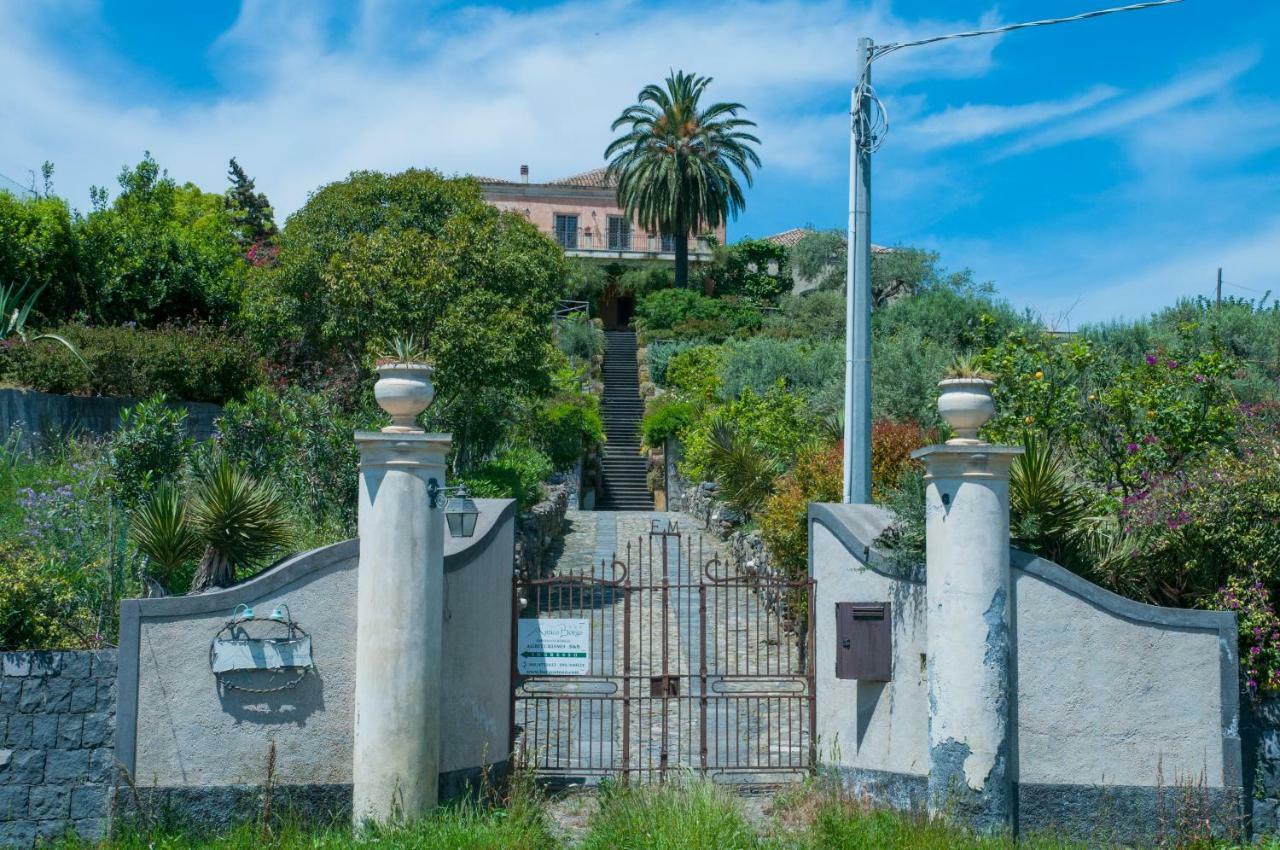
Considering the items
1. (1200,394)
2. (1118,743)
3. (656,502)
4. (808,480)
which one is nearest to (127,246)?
(656,502)

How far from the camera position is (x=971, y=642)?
834cm

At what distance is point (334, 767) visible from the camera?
8648 mm

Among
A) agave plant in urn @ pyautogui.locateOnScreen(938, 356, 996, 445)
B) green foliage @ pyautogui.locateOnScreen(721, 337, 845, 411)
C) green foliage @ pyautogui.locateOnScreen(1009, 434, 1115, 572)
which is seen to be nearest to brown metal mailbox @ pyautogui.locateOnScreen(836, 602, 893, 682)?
green foliage @ pyautogui.locateOnScreen(1009, 434, 1115, 572)

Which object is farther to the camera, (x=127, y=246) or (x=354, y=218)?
(x=127, y=246)

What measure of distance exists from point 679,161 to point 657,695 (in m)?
36.3

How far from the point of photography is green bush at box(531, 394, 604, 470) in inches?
1077

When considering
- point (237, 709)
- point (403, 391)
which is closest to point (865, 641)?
point (403, 391)

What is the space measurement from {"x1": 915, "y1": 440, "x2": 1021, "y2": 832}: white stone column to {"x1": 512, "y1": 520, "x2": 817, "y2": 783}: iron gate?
1.08m

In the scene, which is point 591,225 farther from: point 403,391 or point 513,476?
point 403,391

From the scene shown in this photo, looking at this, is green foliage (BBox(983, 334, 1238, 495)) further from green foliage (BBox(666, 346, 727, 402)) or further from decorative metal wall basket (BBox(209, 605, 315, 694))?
green foliage (BBox(666, 346, 727, 402))

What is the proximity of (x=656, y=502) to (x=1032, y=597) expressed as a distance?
2235cm

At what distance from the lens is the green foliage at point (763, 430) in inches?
834

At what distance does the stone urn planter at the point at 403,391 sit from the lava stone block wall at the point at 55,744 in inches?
107

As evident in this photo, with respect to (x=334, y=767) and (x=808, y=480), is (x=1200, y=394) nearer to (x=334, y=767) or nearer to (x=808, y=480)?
(x=808, y=480)
